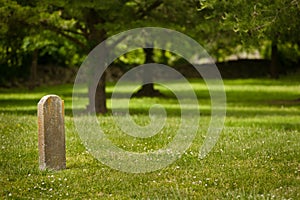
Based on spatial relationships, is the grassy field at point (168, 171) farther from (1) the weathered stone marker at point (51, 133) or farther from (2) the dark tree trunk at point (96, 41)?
(2) the dark tree trunk at point (96, 41)

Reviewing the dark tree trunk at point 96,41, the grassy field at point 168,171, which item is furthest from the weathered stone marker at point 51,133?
the dark tree trunk at point 96,41

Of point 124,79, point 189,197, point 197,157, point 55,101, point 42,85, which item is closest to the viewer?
point 189,197

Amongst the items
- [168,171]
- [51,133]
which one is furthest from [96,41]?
[168,171]

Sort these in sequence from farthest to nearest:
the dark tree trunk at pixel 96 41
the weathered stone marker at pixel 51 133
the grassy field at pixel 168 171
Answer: the dark tree trunk at pixel 96 41
the weathered stone marker at pixel 51 133
the grassy field at pixel 168 171

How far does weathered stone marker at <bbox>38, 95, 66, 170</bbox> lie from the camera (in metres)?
10.2

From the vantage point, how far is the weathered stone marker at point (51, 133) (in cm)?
1016

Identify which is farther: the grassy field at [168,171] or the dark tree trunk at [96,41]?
the dark tree trunk at [96,41]

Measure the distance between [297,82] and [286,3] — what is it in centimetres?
3174

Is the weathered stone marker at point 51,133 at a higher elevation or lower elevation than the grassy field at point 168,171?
higher

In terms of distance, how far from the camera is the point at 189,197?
27.6 feet

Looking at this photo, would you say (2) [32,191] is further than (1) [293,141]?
No

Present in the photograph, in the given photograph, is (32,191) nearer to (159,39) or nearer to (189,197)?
(189,197)

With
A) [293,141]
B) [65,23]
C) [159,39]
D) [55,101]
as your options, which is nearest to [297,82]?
[159,39]

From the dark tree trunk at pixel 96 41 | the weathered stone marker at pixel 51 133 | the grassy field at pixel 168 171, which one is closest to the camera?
the grassy field at pixel 168 171
